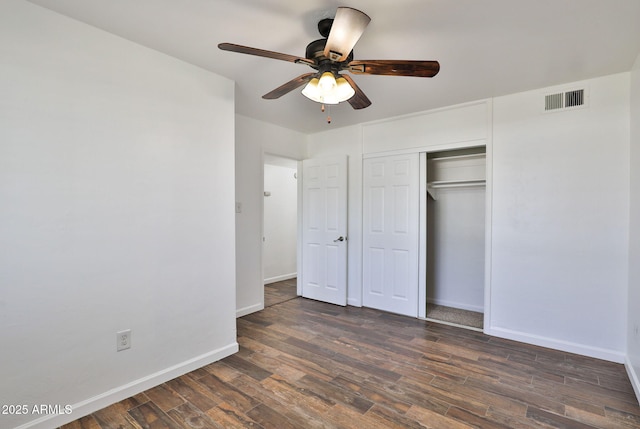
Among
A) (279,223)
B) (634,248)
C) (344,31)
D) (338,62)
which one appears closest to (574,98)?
(634,248)

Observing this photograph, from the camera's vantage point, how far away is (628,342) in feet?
8.23

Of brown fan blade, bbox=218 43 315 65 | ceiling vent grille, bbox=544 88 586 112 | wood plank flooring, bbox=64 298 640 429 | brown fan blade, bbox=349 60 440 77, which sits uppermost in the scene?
ceiling vent grille, bbox=544 88 586 112

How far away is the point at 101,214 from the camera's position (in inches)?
79.7

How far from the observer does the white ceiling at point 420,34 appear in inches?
69.1

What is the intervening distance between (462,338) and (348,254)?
1.68 metres

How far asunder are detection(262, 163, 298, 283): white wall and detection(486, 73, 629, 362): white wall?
360cm

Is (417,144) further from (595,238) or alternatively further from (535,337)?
(535,337)

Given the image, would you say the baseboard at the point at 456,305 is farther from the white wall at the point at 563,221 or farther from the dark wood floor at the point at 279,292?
the dark wood floor at the point at 279,292

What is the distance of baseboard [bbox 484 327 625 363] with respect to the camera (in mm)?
2643

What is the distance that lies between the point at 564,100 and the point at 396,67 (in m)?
2.09

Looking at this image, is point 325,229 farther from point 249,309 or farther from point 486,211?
point 486,211

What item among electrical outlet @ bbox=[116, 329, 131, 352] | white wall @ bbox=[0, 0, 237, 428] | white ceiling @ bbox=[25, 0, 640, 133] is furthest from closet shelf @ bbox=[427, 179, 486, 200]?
electrical outlet @ bbox=[116, 329, 131, 352]

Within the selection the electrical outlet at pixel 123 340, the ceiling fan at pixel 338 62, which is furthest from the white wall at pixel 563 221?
the electrical outlet at pixel 123 340

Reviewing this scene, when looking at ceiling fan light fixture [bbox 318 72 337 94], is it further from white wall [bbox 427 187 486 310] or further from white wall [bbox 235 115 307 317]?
white wall [bbox 427 187 486 310]
